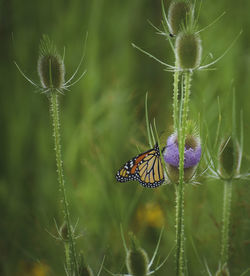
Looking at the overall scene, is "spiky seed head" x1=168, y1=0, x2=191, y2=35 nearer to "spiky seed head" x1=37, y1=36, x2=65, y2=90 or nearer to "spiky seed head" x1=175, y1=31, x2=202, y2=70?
"spiky seed head" x1=175, y1=31, x2=202, y2=70

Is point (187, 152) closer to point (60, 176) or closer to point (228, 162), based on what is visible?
point (228, 162)

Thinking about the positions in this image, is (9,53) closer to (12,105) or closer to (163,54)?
(12,105)

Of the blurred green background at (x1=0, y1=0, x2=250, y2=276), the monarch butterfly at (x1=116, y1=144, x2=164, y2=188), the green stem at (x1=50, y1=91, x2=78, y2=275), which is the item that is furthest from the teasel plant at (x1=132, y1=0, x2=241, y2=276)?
the blurred green background at (x1=0, y1=0, x2=250, y2=276)

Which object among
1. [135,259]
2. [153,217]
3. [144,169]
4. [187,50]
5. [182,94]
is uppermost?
[187,50]

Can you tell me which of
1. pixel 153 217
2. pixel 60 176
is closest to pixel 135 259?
pixel 60 176

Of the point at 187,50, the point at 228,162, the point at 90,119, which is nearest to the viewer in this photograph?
the point at 187,50

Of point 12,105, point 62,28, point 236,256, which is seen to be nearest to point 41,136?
point 12,105
